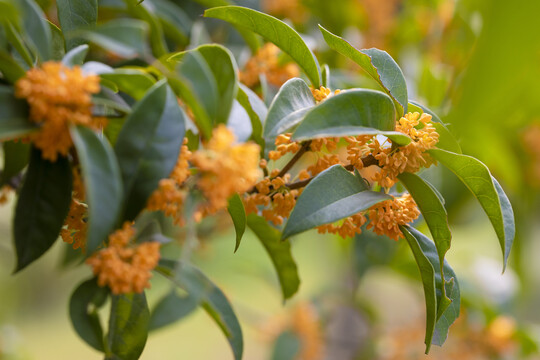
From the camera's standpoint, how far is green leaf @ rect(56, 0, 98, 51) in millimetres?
395

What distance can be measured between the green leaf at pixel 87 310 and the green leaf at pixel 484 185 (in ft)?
0.96

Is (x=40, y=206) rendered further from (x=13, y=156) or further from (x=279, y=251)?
(x=279, y=251)

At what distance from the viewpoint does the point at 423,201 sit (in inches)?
16.2

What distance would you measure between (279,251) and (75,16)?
11.4 inches

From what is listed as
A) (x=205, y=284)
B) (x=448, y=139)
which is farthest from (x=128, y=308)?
(x=448, y=139)

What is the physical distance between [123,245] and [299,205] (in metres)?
0.12

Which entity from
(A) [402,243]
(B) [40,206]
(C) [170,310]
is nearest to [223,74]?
(B) [40,206]

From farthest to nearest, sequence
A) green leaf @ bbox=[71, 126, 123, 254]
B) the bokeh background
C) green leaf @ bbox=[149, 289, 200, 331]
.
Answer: the bokeh background
green leaf @ bbox=[149, 289, 200, 331]
green leaf @ bbox=[71, 126, 123, 254]

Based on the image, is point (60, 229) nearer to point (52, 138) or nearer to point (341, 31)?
point (52, 138)

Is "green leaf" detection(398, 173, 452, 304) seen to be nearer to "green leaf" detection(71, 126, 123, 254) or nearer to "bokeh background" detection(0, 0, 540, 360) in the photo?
"green leaf" detection(71, 126, 123, 254)

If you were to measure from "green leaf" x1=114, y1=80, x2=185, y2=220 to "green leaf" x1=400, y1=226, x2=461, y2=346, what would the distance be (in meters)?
0.21

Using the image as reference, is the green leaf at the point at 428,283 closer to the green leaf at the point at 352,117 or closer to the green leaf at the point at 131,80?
the green leaf at the point at 352,117

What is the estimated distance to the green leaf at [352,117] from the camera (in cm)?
34

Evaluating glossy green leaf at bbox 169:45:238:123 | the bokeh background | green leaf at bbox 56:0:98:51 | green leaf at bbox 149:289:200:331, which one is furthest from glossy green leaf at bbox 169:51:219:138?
green leaf at bbox 149:289:200:331
